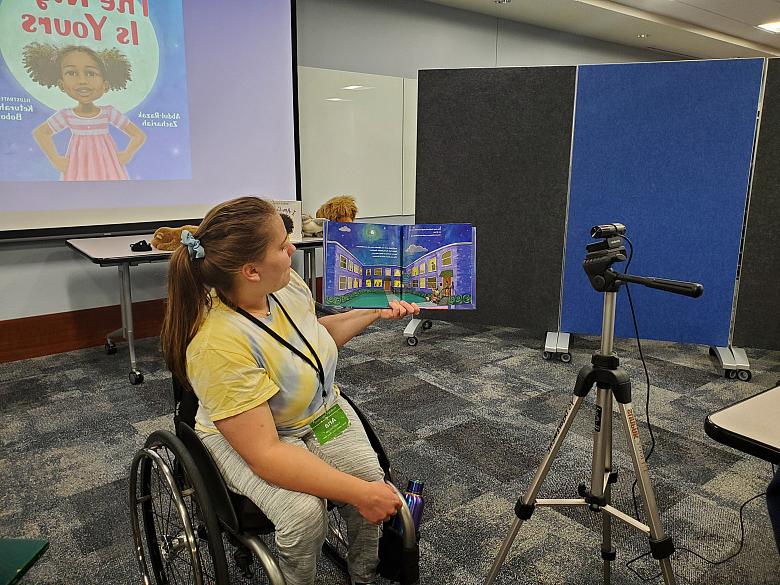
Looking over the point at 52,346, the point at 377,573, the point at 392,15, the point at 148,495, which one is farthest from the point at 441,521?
the point at 392,15

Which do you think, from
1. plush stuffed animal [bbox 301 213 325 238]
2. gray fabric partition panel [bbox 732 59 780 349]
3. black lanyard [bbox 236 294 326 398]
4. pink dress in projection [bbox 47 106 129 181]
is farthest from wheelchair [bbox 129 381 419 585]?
gray fabric partition panel [bbox 732 59 780 349]

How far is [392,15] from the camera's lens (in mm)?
4582

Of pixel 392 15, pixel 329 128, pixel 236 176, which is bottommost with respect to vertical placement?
pixel 236 176

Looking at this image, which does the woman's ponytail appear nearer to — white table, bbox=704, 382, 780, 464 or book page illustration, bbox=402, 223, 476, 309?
book page illustration, bbox=402, 223, 476, 309

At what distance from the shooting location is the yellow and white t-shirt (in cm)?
107

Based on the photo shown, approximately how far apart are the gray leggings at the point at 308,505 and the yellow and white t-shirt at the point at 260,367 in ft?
0.22

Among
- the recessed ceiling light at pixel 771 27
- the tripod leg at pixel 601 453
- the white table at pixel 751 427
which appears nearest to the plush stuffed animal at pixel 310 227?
the tripod leg at pixel 601 453

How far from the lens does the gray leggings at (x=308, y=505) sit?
1102mm

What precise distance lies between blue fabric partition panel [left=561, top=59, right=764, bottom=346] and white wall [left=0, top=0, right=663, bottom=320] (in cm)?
200

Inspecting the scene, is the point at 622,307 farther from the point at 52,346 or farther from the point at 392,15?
the point at 52,346

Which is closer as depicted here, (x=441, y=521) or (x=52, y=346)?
(x=441, y=521)

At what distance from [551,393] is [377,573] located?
5.63ft

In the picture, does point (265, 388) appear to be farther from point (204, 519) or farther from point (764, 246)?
point (764, 246)

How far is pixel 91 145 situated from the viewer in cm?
323
